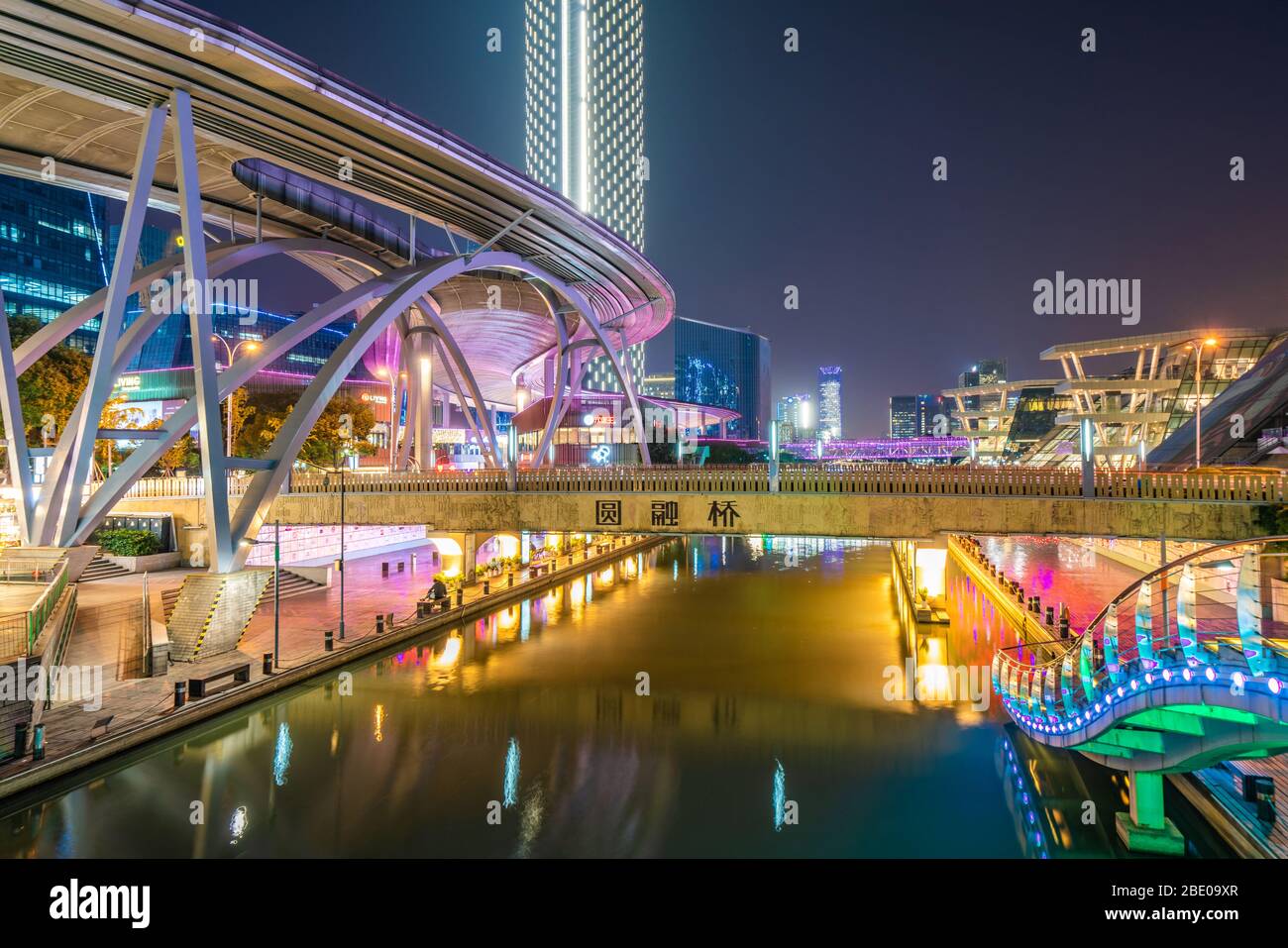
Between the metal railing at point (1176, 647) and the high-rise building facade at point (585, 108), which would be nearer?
the metal railing at point (1176, 647)

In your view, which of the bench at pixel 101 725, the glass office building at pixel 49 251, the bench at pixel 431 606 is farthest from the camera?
the glass office building at pixel 49 251

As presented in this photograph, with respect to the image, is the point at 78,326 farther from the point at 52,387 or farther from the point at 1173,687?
the point at 1173,687

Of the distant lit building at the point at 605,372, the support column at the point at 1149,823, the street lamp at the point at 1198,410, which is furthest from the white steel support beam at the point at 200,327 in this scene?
the distant lit building at the point at 605,372

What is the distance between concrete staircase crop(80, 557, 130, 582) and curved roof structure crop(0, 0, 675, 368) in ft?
50.2

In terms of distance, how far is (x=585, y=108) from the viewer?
11262 centimetres

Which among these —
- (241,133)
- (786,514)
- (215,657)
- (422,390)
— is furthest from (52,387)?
(786,514)

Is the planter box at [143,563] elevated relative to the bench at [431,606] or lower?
elevated

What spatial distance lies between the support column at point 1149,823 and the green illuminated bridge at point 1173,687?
0.02m

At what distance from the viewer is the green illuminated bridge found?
23.9ft

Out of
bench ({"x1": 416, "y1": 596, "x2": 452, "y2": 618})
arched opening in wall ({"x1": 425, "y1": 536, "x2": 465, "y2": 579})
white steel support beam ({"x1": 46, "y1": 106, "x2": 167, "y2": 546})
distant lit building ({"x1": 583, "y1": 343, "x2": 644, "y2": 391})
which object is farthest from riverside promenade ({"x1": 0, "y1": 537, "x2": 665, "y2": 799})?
distant lit building ({"x1": 583, "y1": 343, "x2": 644, "y2": 391})

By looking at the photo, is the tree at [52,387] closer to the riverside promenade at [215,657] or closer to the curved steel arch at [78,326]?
the curved steel arch at [78,326]

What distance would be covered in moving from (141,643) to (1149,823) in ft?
79.5

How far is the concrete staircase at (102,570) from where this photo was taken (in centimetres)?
2688

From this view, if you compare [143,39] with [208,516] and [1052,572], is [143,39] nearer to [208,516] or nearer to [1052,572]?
[208,516]
